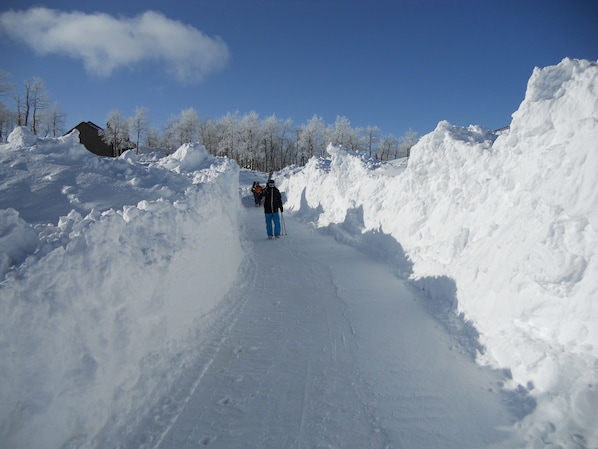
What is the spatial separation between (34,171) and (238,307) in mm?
5768

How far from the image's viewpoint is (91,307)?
3363 mm

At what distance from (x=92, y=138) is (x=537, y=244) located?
54.8 m

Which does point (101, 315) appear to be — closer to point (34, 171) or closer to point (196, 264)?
point (196, 264)

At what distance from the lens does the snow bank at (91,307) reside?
8.80 feet

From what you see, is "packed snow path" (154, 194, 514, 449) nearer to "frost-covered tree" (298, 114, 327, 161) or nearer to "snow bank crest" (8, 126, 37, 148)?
"snow bank crest" (8, 126, 37, 148)

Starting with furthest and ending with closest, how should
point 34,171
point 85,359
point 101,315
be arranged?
point 34,171 < point 101,315 < point 85,359

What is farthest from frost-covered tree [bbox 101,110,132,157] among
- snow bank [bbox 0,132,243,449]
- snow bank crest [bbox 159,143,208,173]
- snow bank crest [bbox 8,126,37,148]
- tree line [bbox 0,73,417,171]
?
snow bank [bbox 0,132,243,449]

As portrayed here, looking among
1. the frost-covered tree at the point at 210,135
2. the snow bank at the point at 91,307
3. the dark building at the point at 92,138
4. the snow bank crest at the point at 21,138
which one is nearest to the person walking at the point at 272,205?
the snow bank at the point at 91,307

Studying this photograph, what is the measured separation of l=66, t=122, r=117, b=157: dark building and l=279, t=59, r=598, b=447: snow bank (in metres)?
49.5

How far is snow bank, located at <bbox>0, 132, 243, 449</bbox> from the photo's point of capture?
268 centimetres

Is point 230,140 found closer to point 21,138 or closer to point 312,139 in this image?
point 312,139

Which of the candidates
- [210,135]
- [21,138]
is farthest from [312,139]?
[21,138]

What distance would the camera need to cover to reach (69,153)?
345 inches

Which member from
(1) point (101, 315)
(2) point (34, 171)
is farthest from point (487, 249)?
(2) point (34, 171)
